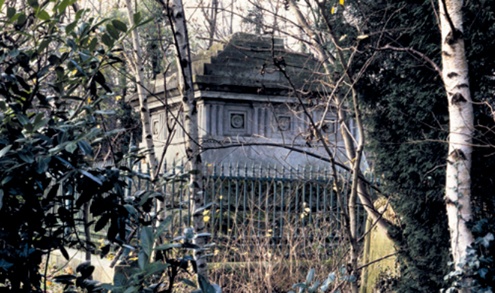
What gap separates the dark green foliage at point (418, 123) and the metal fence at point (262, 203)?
1937 mm

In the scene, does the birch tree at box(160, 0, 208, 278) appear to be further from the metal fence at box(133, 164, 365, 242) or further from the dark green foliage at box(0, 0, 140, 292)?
the metal fence at box(133, 164, 365, 242)

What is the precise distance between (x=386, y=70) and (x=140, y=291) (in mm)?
4529

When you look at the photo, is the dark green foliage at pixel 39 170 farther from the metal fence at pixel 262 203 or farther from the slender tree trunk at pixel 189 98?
the metal fence at pixel 262 203

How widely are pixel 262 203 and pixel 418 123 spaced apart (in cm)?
313

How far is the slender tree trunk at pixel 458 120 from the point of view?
4703 mm

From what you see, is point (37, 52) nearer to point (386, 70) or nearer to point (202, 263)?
point (202, 263)

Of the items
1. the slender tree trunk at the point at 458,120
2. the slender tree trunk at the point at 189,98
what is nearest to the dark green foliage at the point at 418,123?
the slender tree trunk at the point at 458,120

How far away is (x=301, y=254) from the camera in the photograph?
321 inches

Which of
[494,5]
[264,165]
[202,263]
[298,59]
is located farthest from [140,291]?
[298,59]

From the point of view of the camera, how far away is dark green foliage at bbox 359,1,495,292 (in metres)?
5.44

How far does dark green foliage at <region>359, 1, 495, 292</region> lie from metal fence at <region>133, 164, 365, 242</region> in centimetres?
194

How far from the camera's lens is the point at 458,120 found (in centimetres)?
472

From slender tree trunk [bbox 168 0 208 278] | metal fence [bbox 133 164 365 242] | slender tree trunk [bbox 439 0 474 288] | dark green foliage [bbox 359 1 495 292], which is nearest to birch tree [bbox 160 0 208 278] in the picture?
slender tree trunk [bbox 168 0 208 278]

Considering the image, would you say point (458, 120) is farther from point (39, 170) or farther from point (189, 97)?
point (39, 170)
